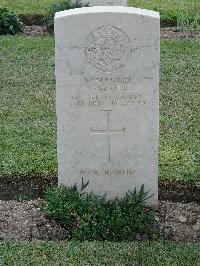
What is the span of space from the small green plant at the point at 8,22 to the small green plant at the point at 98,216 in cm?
701

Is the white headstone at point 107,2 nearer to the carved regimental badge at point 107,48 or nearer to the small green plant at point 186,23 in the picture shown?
the small green plant at point 186,23

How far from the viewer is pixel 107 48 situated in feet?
19.0

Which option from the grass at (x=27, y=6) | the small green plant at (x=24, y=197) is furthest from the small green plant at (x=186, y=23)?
the small green plant at (x=24, y=197)

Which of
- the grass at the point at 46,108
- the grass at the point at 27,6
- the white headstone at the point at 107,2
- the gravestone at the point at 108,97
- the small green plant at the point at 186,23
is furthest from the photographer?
the grass at the point at 27,6

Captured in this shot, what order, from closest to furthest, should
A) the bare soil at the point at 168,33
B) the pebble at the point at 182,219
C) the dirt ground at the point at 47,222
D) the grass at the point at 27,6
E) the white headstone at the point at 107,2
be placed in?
the dirt ground at the point at 47,222
the pebble at the point at 182,219
the white headstone at the point at 107,2
the bare soil at the point at 168,33
the grass at the point at 27,6

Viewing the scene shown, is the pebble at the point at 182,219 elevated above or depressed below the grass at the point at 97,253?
above

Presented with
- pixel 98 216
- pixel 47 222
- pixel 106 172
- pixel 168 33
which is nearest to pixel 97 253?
pixel 98 216

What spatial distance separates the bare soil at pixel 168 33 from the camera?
41.2 feet

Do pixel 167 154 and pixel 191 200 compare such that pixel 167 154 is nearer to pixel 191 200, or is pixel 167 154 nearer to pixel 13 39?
pixel 191 200

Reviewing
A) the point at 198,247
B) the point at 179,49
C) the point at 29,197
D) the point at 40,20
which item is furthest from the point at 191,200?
the point at 40,20

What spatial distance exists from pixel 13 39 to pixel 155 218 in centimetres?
679

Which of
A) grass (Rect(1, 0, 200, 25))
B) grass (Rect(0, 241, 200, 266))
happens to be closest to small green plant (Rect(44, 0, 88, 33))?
grass (Rect(1, 0, 200, 25))

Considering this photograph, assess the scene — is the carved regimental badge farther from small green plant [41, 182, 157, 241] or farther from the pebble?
the pebble

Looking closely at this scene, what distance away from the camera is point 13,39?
40.0ft
